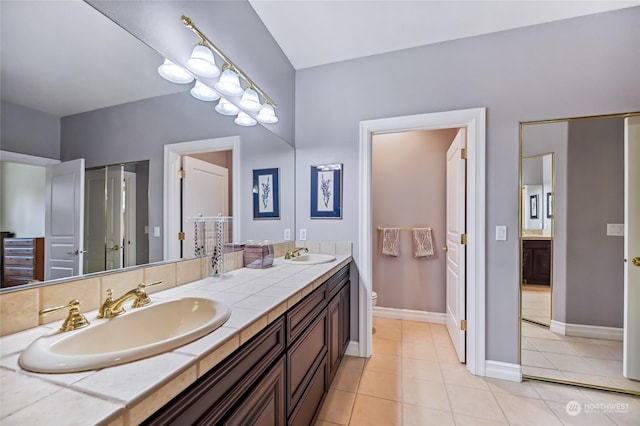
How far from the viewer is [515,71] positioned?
6.61ft

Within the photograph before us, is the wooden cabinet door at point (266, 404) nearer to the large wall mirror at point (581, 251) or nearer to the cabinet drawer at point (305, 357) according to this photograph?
the cabinet drawer at point (305, 357)

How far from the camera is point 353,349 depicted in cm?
234

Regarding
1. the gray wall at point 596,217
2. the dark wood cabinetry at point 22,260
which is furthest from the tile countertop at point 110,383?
the gray wall at point 596,217

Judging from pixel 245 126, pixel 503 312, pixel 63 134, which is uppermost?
pixel 245 126

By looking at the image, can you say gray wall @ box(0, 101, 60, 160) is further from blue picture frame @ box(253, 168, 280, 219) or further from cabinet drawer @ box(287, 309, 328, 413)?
blue picture frame @ box(253, 168, 280, 219)

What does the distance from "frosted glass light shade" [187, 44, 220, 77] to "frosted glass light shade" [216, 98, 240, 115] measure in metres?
0.23

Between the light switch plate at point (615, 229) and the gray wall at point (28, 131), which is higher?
the gray wall at point (28, 131)

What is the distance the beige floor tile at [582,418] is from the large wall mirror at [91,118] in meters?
2.44

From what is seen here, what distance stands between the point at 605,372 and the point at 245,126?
10.2 ft

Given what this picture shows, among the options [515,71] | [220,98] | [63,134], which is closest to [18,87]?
[63,134]

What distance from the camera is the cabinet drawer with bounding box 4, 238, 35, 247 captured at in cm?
72

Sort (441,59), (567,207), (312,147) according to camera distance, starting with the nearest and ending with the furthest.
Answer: (567,207) → (441,59) → (312,147)

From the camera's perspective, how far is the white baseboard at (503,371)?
1959 millimetres

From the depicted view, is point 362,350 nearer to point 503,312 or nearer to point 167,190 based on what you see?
point 503,312
